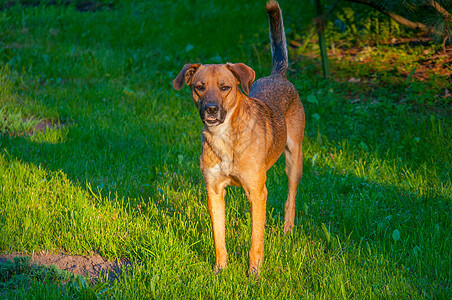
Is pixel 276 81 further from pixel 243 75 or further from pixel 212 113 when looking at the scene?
pixel 212 113

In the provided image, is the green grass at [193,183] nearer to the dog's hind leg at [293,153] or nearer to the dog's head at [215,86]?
the dog's hind leg at [293,153]

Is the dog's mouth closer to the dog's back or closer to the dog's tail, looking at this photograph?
the dog's back

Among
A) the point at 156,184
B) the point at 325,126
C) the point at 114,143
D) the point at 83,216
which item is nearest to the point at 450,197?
the point at 325,126

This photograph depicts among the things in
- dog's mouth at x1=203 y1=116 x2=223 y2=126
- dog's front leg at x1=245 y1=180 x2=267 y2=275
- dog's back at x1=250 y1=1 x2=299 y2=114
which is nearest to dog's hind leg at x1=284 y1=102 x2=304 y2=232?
dog's back at x1=250 y1=1 x2=299 y2=114

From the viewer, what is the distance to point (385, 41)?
927 cm

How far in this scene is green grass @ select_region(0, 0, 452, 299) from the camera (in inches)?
148

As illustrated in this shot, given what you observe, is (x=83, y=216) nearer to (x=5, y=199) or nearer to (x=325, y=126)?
(x=5, y=199)

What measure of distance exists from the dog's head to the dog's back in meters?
0.79

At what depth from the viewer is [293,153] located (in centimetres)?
509

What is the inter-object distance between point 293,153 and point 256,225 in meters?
1.35

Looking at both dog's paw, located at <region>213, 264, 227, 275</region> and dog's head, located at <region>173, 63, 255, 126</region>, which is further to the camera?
dog's paw, located at <region>213, 264, 227, 275</region>

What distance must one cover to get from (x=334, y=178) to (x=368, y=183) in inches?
15.8

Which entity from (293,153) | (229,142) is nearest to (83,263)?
(229,142)

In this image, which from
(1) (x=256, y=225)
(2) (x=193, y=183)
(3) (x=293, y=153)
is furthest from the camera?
(2) (x=193, y=183)
